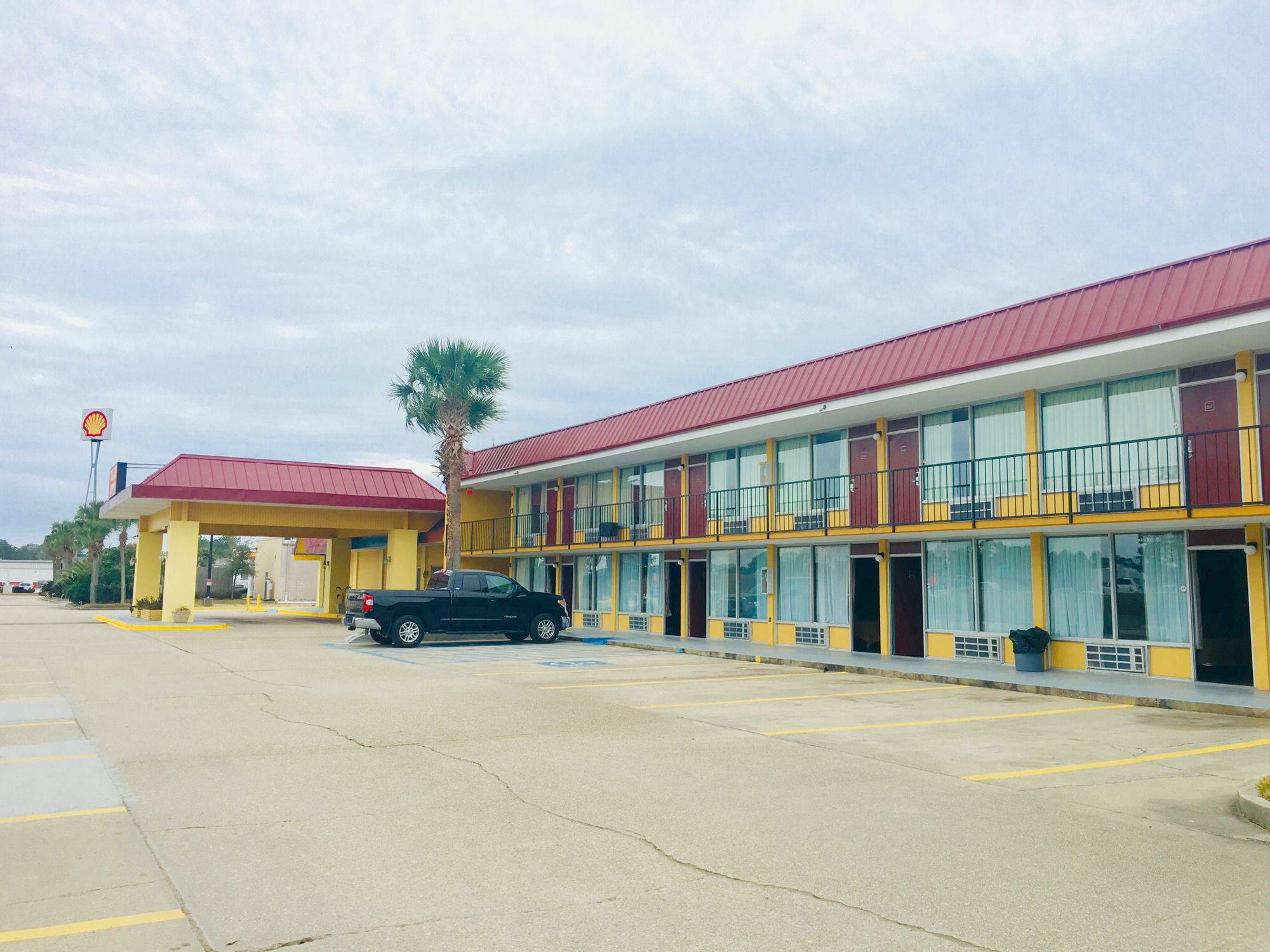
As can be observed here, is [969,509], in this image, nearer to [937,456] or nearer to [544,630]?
[937,456]

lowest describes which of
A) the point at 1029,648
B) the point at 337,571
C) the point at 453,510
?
the point at 1029,648

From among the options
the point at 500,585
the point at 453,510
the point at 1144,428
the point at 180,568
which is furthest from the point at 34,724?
the point at 180,568

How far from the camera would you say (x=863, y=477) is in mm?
21656

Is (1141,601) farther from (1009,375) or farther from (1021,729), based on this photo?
(1021,729)

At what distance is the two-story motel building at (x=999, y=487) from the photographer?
15.2 meters

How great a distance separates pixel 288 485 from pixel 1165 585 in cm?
2665

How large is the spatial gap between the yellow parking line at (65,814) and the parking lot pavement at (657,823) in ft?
0.57

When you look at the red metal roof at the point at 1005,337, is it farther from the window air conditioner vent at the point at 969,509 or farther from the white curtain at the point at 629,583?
the white curtain at the point at 629,583

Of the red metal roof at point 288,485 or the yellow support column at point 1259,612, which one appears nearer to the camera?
the yellow support column at point 1259,612

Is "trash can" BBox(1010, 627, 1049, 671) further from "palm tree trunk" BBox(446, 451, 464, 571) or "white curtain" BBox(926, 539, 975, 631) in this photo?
"palm tree trunk" BBox(446, 451, 464, 571)

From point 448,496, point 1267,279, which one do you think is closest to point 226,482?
point 448,496

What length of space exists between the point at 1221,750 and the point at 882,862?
20.5 ft

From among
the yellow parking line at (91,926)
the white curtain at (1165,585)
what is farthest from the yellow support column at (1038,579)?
the yellow parking line at (91,926)

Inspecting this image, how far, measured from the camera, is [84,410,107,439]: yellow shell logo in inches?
1809
